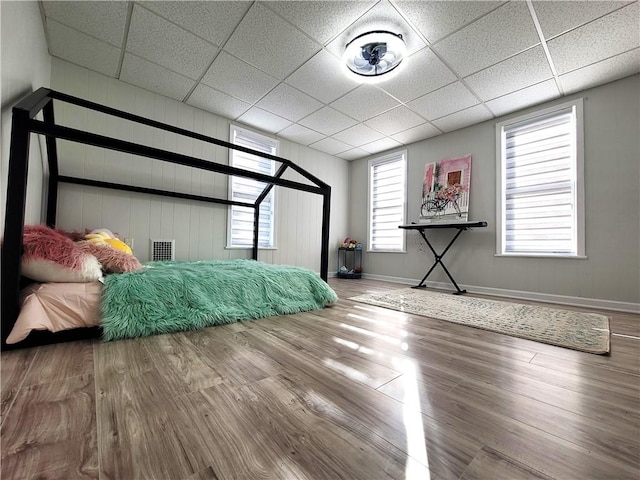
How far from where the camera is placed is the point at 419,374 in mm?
970

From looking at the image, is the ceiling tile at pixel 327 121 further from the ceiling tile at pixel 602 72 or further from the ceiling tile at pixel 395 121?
the ceiling tile at pixel 602 72

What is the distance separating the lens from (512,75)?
7.60 feet

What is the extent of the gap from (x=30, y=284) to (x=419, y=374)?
1737mm

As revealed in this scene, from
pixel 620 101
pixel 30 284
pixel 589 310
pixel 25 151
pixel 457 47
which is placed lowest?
pixel 589 310

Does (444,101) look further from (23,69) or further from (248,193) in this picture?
(23,69)

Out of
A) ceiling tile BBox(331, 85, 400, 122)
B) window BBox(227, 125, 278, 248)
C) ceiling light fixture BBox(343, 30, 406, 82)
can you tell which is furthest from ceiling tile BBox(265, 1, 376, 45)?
window BBox(227, 125, 278, 248)

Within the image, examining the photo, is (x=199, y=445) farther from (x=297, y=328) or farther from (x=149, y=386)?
(x=297, y=328)

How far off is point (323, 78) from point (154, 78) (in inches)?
63.3

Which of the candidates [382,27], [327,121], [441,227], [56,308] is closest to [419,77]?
[382,27]

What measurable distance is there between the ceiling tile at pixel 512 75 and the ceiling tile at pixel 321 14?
1.31 m

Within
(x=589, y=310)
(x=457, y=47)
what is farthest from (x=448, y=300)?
(x=457, y=47)

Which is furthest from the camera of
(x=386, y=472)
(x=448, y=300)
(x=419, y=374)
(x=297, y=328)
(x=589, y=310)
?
(x=448, y=300)

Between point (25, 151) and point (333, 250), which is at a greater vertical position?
point (25, 151)

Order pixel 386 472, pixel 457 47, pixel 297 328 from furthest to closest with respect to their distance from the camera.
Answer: pixel 457 47 < pixel 297 328 < pixel 386 472
